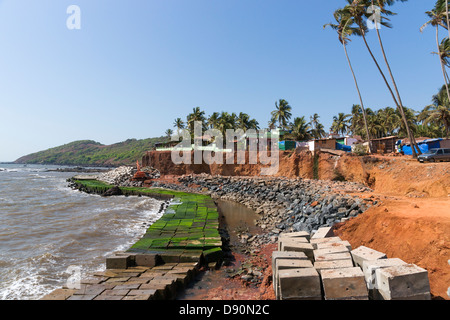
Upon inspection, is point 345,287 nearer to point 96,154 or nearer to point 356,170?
point 356,170

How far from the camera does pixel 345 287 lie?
497 centimetres

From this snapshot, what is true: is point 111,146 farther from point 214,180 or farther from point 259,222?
point 259,222

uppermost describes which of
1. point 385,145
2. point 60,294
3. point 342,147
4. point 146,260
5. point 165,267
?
point 385,145

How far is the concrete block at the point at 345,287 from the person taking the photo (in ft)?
16.1

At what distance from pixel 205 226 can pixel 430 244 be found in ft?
30.7

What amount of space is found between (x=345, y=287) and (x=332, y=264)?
82 centimetres

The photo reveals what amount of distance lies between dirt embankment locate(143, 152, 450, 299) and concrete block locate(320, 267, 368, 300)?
1.96 meters

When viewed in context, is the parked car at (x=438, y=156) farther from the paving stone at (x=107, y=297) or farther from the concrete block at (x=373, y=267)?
the paving stone at (x=107, y=297)

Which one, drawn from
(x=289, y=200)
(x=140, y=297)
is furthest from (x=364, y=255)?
(x=289, y=200)

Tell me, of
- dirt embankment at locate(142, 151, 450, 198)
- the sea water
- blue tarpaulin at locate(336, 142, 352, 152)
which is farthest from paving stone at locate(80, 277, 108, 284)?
blue tarpaulin at locate(336, 142, 352, 152)

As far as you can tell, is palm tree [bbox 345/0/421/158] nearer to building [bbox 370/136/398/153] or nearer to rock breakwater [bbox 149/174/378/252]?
rock breakwater [bbox 149/174/378/252]

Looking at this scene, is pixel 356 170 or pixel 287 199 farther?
pixel 356 170

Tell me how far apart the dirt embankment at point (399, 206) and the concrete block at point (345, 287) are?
6.43ft
